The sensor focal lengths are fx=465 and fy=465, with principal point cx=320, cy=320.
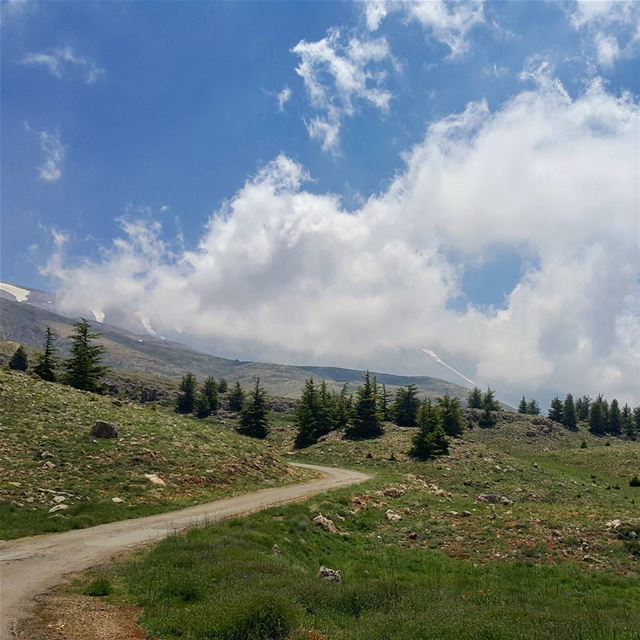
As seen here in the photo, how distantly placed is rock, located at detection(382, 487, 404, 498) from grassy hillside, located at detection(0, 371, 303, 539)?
29.9 feet

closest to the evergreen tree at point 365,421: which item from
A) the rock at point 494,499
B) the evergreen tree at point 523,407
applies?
the rock at point 494,499

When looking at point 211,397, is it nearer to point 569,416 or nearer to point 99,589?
point 569,416

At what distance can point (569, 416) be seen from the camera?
13325cm

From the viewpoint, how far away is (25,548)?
1755cm

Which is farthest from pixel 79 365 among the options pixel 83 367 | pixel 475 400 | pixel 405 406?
pixel 475 400

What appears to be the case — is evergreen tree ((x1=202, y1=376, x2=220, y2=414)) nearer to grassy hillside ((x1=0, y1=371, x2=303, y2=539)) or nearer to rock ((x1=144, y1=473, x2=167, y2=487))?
grassy hillside ((x1=0, y1=371, x2=303, y2=539))

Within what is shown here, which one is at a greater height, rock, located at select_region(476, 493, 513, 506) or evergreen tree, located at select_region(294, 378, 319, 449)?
rock, located at select_region(476, 493, 513, 506)

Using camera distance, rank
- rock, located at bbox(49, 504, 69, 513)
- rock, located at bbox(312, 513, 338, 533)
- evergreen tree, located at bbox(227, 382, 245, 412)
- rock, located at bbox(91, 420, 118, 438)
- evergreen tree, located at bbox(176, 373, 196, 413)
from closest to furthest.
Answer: rock, located at bbox(49, 504, 69, 513) < rock, located at bbox(312, 513, 338, 533) < rock, located at bbox(91, 420, 118, 438) < evergreen tree, located at bbox(176, 373, 196, 413) < evergreen tree, located at bbox(227, 382, 245, 412)

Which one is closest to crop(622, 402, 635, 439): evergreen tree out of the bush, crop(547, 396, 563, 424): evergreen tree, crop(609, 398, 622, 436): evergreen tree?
crop(609, 398, 622, 436): evergreen tree

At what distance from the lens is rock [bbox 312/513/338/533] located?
994 inches

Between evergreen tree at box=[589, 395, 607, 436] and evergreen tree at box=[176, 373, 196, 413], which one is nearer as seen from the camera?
evergreen tree at box=[176, 373, 196, 413]

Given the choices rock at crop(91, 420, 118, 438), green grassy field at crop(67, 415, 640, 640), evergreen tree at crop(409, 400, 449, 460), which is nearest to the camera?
green grassy field at crop(67, 415, 640, 640)

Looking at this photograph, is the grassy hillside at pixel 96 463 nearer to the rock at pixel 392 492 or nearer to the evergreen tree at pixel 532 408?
the rock at pixel 392 492

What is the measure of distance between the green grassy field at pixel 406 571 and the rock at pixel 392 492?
0.19 metres
